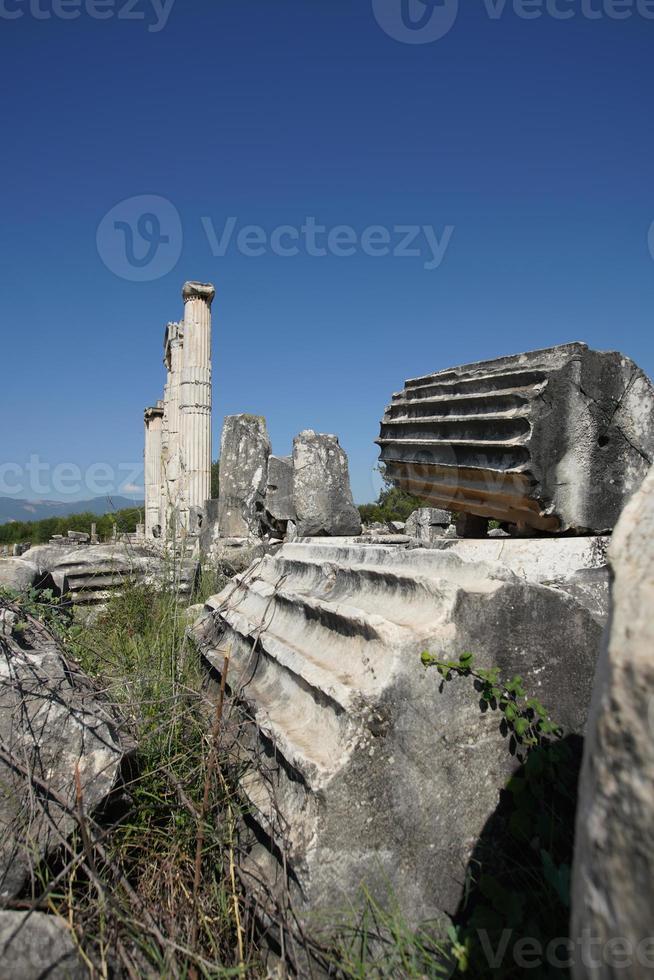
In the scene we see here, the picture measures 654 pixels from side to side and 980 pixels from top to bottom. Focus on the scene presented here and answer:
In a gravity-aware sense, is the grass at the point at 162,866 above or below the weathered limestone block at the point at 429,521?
below

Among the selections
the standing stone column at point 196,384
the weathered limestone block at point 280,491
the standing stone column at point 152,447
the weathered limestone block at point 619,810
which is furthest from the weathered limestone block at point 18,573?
the standing stone column at point 152,447

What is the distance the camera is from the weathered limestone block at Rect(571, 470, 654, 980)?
2.75 feet

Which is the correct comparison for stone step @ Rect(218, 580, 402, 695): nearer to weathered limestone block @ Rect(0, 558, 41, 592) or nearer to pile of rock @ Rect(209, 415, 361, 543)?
weathered limestone block @ Rect(0, 558, 41, 592)

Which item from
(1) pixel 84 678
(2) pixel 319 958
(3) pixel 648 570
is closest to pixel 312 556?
(1) pixel 84 678

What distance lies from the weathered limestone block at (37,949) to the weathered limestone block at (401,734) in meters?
0.52

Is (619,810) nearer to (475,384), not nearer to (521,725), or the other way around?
(521,725)

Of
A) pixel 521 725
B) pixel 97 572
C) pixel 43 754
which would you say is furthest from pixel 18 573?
pixel 521 725

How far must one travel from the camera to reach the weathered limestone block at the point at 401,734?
5.86ft

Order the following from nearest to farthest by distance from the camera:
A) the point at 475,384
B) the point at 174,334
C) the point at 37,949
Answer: the point at 37,949
the point at 475,384
the point at 174,334

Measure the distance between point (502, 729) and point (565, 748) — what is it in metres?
0.19

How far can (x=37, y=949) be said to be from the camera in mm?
1552

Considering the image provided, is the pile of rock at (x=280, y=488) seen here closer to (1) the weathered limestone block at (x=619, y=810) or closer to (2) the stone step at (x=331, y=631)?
(2) the stone step at (x=331, y=631)

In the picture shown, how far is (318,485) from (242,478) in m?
2.62

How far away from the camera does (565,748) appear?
197 cm
